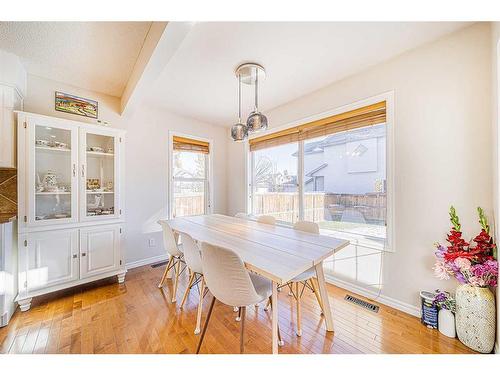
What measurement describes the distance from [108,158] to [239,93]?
1889 mm

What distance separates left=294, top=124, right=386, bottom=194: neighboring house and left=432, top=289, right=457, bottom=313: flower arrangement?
1.00 metres

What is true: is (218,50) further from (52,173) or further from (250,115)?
(52,173)

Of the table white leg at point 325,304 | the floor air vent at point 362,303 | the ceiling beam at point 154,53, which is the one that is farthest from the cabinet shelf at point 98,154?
the floor air vent at point 362,303

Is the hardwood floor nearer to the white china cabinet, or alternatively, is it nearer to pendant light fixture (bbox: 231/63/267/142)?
the white china cabinet

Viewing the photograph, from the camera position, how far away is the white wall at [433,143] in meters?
1.50

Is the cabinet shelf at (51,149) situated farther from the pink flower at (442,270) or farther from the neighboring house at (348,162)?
the pink flower at (442,270)

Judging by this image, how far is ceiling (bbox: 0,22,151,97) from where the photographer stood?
1.55m

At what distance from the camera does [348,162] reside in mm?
2348

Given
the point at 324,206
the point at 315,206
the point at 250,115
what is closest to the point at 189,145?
the point at 250,115

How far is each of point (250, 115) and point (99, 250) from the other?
7.61 feet

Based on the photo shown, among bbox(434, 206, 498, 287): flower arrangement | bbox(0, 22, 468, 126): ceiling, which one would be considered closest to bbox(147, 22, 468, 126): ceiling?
bbox(0, 22, 468, 126): ceiling

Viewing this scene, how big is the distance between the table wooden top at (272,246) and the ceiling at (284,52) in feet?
5.41

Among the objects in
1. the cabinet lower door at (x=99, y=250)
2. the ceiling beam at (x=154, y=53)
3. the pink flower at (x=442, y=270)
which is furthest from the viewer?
the cabinet lower door at (x=99, y=250)
